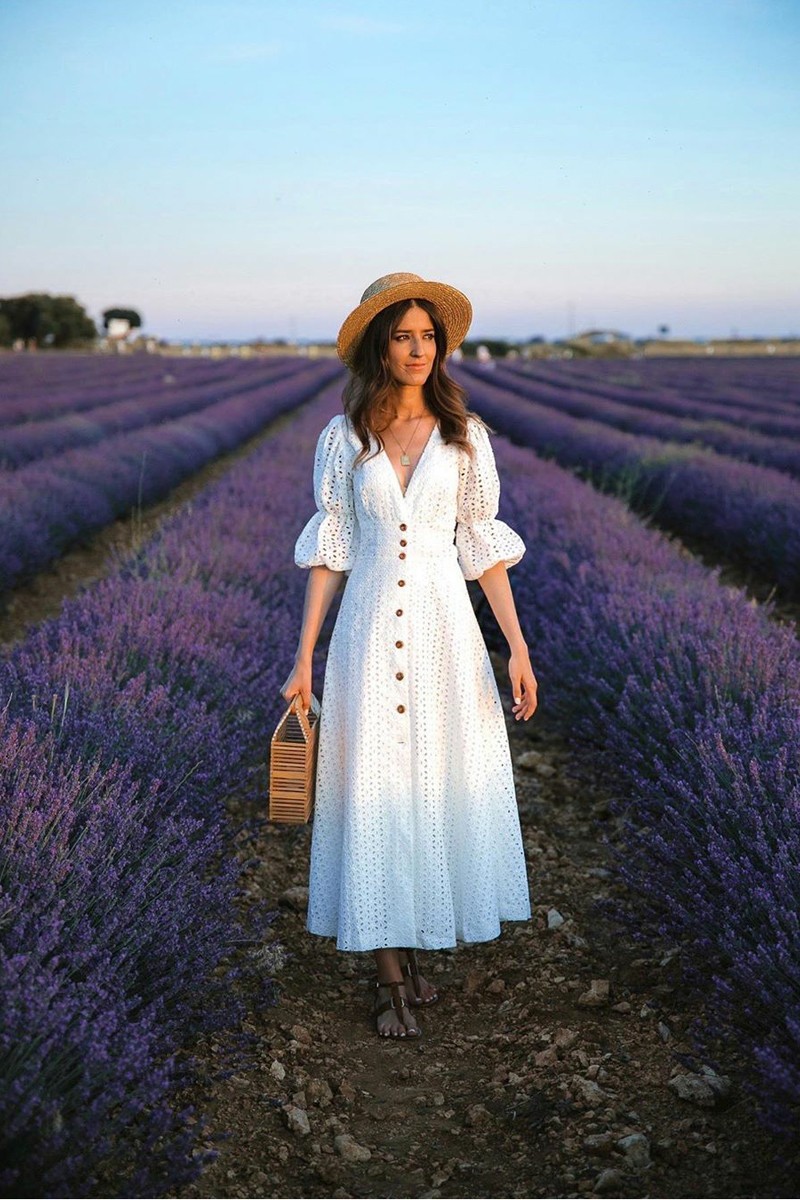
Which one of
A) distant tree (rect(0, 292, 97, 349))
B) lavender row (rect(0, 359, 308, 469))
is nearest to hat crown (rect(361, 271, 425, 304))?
lavender row (rect(0, 359, 308, 469))

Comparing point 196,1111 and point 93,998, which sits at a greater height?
point 93,998

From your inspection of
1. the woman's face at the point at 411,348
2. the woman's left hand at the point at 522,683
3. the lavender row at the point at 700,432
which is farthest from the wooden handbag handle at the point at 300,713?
the lavender row at the point at 700,432

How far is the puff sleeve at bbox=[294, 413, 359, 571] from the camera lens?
2.56 metres

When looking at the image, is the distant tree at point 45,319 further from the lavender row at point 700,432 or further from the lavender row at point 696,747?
the lavender row at point 696,747

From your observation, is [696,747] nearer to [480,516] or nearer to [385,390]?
[480,516]

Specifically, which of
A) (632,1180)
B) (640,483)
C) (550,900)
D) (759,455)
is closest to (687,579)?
(550,900)

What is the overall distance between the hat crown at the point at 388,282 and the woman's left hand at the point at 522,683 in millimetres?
800

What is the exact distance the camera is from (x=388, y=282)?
2473mm

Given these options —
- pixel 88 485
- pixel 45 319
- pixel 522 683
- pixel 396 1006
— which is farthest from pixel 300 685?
pixel 45 319

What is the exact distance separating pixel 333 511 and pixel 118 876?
887 millimetres

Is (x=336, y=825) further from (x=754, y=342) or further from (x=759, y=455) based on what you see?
(x=754, y=342)

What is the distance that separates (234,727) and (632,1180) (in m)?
1.79

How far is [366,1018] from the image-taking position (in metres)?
2.63

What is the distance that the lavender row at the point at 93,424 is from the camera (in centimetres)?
1098
